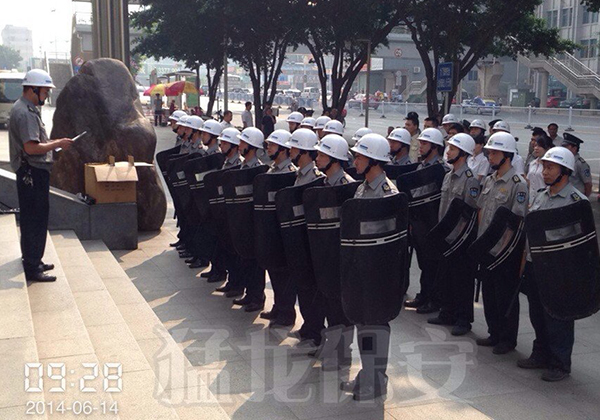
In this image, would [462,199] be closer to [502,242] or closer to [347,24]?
[502,242]

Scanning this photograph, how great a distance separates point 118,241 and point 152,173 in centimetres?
163

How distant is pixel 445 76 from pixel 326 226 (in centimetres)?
1235

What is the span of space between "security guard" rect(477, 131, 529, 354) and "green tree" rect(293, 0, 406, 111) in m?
15.5

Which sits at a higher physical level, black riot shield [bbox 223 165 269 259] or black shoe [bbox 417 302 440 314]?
black riot shield [bbox 223 165 269 259]

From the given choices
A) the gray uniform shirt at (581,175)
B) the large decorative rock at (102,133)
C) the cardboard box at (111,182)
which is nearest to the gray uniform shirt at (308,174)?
the cardboard box at (111,182)

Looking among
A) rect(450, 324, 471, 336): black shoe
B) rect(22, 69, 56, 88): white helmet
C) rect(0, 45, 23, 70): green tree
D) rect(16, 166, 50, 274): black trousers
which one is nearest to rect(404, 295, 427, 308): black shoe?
rect(450, 324, 471, 336): black shoe

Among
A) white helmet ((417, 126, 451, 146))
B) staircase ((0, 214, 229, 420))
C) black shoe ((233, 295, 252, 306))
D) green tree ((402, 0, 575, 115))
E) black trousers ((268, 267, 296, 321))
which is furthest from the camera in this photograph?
green tree ((402, 0, 575, 115))

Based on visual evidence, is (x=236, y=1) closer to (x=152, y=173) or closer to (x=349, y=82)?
(x=349, y=82)

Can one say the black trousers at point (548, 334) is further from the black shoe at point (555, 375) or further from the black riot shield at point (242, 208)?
the black riot shield at point (242, 208)

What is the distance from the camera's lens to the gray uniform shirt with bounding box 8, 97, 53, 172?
22.1 ft

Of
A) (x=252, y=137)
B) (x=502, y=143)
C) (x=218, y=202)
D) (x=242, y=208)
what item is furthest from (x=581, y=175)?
(x=242, y=208)

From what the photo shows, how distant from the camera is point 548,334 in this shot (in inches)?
248

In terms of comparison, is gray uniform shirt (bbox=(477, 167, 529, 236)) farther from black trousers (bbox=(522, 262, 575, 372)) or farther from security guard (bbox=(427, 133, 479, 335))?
black trousers (bbox=(522, 262, 575, 372))

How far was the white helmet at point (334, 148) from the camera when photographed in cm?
612
